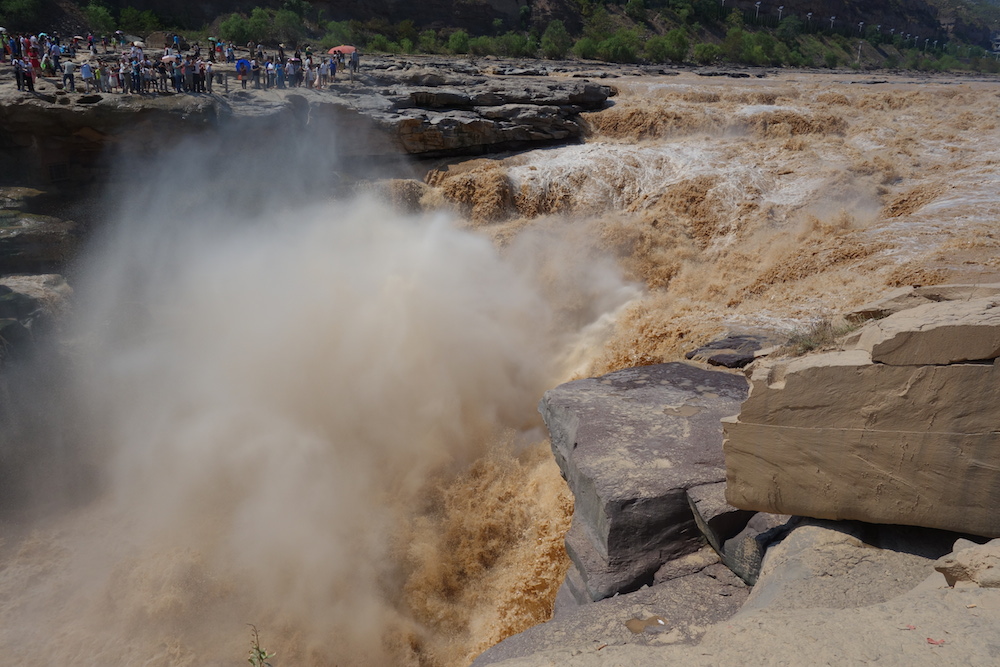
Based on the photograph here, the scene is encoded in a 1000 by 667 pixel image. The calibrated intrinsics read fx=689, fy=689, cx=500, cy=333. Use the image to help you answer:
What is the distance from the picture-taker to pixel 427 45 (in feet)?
105

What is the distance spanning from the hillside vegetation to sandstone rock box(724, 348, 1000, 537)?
2715cm

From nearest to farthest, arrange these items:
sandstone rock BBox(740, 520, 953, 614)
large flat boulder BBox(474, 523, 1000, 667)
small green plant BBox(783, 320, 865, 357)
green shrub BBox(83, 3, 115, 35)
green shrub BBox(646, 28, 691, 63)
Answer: large flat boulder BBox(474, 523, 1000, 667)
sandstone rock BBox(740, 520, 953, 614)
small green plant BBox(783, 320, 865, 357)
green shrub BBox(83, 3, 115, 35)
green shrub BBox(646, 28, 691, 63)

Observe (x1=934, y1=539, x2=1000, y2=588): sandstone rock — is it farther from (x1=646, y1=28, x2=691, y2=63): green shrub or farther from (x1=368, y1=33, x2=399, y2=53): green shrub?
(x1=646, y1=28, x2=691, y2=63): green shrub

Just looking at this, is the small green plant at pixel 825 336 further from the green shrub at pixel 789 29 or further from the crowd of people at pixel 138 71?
the green shrub at pixel 789 29

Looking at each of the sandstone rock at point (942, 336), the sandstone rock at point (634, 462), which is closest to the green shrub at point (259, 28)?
the sandstone rock at point (634, 462)

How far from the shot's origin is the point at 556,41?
33.7 m

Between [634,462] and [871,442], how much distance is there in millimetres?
2063

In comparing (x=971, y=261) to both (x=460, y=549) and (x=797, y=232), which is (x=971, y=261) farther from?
(x=460, y=549)

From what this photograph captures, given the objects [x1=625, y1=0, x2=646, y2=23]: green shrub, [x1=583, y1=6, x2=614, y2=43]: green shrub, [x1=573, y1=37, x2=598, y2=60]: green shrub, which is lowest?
[x1=573, y1=37, x2=598, y2=60]: green shrub

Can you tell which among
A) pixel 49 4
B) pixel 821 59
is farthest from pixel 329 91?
pixel 821 59

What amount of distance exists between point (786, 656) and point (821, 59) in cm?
4931

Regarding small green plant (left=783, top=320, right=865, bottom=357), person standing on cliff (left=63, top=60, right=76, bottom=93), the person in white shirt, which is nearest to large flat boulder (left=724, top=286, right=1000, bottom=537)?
small green plant (left=783, top=320, right=865, bottom=357)

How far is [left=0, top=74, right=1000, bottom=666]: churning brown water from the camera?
7.24 meters

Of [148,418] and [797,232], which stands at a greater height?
[797,232]
